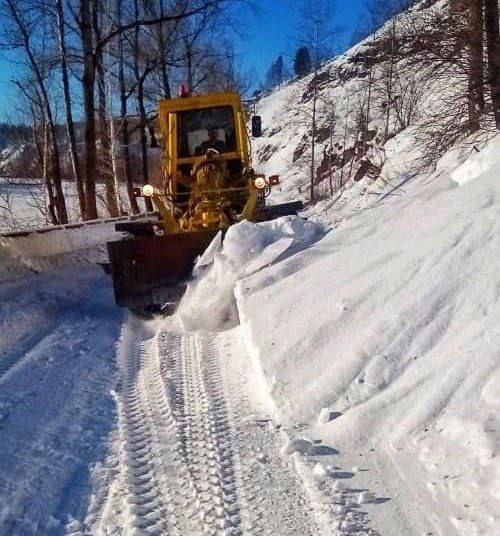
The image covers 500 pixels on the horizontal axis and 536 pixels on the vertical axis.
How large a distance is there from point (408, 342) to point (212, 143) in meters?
6.33

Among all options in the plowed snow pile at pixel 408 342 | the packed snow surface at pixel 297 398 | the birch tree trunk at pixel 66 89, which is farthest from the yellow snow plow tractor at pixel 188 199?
the birch tree trunk at pixel 66 89

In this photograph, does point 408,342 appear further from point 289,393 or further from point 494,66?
point 494,66

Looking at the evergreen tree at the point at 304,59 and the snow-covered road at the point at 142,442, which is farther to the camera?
the evergreen tree at the point at 304,59

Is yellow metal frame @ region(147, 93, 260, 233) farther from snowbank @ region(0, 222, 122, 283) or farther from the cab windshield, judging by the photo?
snowbank @ region(0, 222, 122, 283)

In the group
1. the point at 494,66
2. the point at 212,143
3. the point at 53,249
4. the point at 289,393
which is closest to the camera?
the point at 289,393

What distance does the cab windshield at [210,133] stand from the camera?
9.46 meters

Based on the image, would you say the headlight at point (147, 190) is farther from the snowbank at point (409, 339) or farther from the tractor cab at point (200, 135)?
the snowbank at point (409, 339)

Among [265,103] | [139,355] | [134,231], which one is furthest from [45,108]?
[265,103]

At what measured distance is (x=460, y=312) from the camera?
3.89 m

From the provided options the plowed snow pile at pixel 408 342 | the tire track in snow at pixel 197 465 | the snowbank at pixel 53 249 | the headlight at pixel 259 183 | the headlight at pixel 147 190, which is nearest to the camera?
the tire track in snow at pixel 197 465

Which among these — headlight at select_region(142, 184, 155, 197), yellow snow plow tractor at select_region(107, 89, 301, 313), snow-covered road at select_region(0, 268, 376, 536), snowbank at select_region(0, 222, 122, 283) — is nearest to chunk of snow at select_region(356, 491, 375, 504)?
snow-covered road at select_region(0, 268, 376, 536)

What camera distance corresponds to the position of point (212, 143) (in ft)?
31.2

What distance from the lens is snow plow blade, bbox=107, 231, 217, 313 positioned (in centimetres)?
718

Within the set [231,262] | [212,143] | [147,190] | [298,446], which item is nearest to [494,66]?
[212,143]
